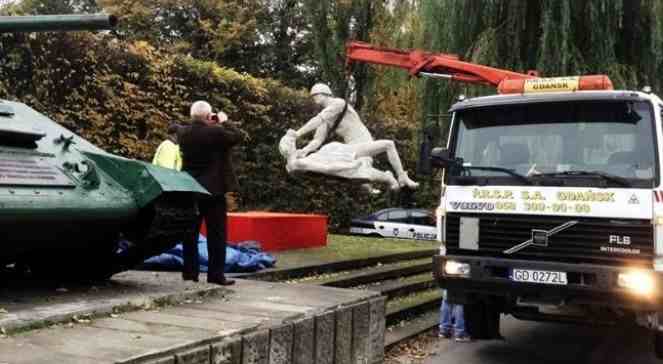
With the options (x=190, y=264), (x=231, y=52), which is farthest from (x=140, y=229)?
(x=231, y=52)

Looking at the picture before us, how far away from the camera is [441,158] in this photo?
680 centimetres

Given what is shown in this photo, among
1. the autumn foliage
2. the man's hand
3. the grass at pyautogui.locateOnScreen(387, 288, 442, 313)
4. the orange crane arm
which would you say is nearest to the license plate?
the grass at pyautogui.locateOnScreen(387, 288, 442, 313)

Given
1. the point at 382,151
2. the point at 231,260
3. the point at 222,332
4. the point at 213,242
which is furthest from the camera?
the point at 382,151

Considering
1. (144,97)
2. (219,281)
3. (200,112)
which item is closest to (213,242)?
(219,281)

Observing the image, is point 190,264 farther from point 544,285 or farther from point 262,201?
point 262,201

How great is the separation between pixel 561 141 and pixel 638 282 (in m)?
1.33

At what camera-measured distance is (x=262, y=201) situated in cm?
1616

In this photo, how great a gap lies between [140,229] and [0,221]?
3.97ft

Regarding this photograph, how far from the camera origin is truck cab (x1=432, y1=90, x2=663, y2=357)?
582 centimetres

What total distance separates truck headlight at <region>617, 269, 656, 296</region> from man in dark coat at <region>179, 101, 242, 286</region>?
304 cm

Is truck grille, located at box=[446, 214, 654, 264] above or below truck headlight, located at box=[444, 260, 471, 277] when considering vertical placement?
above

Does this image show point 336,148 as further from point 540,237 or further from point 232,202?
point 540,237

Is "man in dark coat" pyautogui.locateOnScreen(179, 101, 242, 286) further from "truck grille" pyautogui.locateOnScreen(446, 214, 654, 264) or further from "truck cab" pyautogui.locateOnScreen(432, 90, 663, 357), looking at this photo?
"truck grille" pyautogui.locateOnScreen(446, 214, 654, 264)

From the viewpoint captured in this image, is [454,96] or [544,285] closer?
[544,285]
